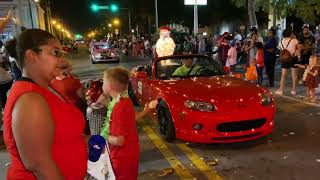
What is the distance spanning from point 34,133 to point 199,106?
4455 mm

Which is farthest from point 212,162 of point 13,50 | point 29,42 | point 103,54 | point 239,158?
point 103,54

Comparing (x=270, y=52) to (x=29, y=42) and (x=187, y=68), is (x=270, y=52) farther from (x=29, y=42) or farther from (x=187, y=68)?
(x=29, y=42)

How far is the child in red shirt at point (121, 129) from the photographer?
337cm

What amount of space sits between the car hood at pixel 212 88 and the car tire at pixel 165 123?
29cm

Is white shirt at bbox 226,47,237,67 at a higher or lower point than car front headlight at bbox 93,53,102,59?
higher

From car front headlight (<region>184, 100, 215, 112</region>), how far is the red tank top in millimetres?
4081

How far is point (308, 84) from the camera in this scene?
964cm

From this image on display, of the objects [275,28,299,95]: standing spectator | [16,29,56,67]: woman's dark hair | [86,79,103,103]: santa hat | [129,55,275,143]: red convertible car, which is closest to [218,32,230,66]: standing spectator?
[275,28,299,95]: standing spectator

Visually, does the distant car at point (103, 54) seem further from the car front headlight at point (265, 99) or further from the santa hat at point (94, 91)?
the santa hat at point (94, 91)

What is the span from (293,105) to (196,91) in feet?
13.5

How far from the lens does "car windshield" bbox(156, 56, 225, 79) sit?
7.57 metres

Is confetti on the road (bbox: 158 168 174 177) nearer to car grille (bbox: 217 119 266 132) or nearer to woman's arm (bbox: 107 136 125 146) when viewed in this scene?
car grille (bbox: 217 119 266 132)

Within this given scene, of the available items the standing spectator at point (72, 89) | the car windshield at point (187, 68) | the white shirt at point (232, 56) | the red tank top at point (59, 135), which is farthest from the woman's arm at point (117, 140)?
the white shirt at point (232, 56)

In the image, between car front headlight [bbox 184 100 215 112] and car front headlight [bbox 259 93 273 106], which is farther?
car front headlight [bbox 259 93 273 106]
